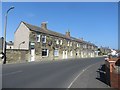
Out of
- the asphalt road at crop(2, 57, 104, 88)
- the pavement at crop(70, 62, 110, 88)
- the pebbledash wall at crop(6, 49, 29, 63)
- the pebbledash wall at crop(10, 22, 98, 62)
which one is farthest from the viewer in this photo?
the pebbledash wall at crop(10, 22, 98, 62)

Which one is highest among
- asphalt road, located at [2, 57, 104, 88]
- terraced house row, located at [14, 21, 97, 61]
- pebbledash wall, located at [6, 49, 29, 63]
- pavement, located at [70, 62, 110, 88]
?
terraced house row, located at [14, 21, 97, 61]

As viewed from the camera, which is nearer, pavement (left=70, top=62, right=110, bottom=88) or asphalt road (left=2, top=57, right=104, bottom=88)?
asphalt road (left=2, top=57, right=104, bottom=88)

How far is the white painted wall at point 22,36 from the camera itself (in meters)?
45.2

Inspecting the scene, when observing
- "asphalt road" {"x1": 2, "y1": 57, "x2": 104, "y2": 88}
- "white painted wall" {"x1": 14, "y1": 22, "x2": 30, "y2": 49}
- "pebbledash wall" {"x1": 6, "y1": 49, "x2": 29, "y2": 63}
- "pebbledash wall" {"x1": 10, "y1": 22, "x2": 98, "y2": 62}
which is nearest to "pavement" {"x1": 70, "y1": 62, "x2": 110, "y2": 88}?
"asphalt road" {"x1": 2, "y1": 57, "x2": 104, "y2": 88}

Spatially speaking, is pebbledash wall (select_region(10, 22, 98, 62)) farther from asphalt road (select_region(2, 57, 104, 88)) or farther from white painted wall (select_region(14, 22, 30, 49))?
asphalt road (select_region(2, 57, 104, 88))

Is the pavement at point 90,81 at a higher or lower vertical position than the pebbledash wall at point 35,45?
lower

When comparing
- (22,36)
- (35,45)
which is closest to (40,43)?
(35,45)

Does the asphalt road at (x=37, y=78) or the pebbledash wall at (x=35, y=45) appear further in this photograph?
the pebbledash wall at (x=35, y=45)

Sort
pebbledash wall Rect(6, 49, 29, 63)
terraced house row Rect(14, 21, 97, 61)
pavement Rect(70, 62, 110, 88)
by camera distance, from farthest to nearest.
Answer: terraced house row Rect(14, 21, 97, 61) → pebbledash wall Rect(6, 49, 29, 63) → pavement Rect(70, 62, 110, 88)

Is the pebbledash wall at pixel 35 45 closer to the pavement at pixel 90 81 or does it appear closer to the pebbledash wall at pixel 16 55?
the pebbledash wall at pixel 16 55

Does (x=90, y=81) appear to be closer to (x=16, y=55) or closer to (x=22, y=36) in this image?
Result: (x=16, y=55)

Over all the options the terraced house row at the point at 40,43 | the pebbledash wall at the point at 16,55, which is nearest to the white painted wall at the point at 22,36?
the terraced house row at the point at 40,43

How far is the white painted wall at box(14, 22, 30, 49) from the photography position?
148 feet

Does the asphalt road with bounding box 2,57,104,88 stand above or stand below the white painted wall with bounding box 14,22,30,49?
below
